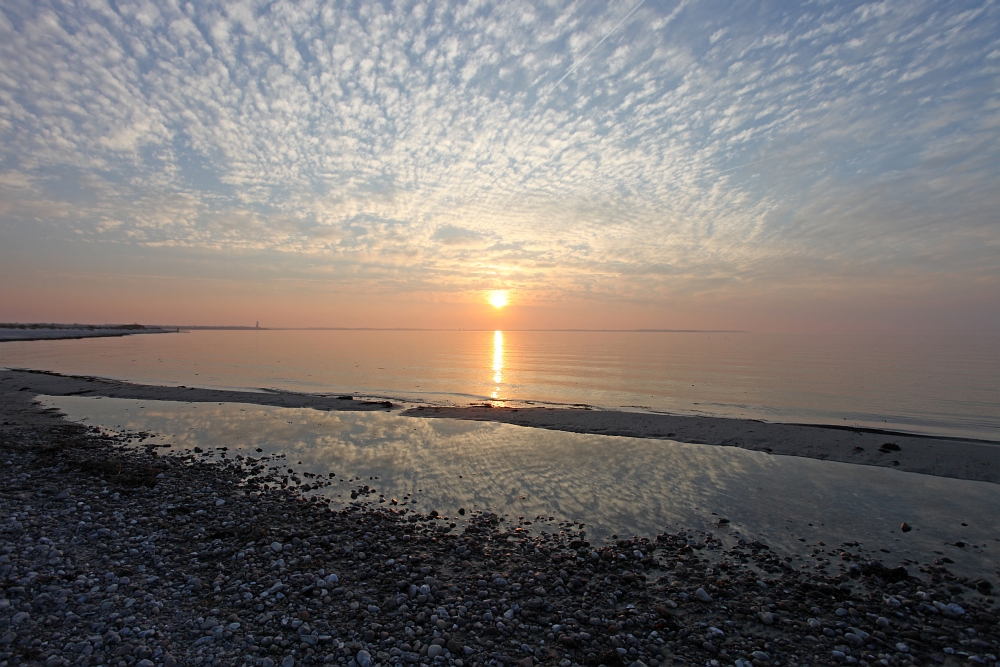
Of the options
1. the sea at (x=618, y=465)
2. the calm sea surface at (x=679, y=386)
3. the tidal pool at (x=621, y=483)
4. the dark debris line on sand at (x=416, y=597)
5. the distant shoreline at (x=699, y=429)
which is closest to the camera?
the dark debris line on sand at (x=416, y=597)

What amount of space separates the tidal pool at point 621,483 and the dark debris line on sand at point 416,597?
1.38 metres

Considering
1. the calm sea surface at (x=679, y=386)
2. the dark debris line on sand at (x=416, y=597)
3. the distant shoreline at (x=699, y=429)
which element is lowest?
the dark debris line on sand at (x=416, y=597)

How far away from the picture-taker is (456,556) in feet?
32.8

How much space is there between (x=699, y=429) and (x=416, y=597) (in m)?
19.6

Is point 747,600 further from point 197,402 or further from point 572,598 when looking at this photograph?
point 197,402

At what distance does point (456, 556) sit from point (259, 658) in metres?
4.30

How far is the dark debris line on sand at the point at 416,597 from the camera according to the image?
6.75 m

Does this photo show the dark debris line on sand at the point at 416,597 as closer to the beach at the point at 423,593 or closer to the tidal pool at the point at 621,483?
the beach at the point at 423,593

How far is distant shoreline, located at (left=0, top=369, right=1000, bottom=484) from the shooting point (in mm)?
18950

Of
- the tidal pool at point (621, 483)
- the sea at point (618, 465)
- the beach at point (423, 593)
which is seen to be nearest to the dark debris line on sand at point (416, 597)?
the beach at point (423, 593)

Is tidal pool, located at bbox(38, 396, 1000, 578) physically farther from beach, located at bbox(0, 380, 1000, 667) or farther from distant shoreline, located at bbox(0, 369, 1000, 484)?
distant shoreline, located at bbox(0, 369, 1000, 484)

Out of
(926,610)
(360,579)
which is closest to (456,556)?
(360,579)

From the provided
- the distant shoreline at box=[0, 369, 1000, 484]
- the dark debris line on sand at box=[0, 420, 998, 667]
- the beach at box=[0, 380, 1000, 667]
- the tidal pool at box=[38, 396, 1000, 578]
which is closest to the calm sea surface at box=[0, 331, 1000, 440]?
the distant shoreline at box=[0, 369, 1000, 484]

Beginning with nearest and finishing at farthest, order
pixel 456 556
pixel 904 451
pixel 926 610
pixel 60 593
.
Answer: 1. pixel 60 593
2. pixel 926 610
3. pixel 456 556
4. pixel 904 451
